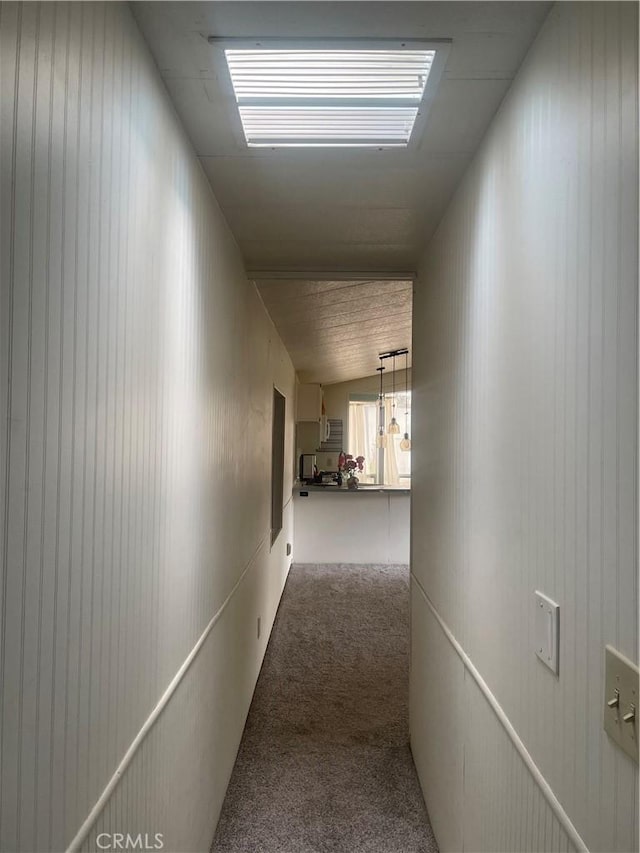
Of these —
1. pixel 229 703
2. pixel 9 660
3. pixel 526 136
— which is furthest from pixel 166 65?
pixel 229 703

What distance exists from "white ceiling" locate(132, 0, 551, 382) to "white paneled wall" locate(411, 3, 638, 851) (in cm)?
8

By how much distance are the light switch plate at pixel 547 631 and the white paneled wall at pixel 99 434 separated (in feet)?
2.76

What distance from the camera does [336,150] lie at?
1450 millimetres

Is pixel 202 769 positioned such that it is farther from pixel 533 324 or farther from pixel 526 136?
pixel 526 136

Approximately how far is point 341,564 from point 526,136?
5.40 meters

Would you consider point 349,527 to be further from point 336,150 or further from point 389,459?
point 336,150

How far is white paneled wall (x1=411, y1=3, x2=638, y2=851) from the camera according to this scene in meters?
0.72

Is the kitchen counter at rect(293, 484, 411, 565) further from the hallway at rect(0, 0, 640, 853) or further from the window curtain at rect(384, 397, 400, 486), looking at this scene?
the hallway at rect(0, 0, 640, 853)

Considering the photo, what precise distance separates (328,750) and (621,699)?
6.94 feet

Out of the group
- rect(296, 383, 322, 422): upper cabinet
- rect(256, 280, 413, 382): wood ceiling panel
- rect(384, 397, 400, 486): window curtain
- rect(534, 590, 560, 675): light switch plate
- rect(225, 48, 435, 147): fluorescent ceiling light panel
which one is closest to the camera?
rect(534, 590, 560, 675): light switch plate

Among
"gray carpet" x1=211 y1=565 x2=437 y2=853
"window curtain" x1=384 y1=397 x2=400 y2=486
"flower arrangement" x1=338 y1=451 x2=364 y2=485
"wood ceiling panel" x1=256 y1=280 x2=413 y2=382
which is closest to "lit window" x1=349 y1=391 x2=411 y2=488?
"window curtain" x1=384 y1=397 x2=400 y2=486

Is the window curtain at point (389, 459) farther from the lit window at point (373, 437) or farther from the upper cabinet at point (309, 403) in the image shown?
the upper cabinet at point (309, 403)

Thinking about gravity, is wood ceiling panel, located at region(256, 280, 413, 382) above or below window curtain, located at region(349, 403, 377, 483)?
above

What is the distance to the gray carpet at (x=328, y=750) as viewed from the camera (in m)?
1.88
